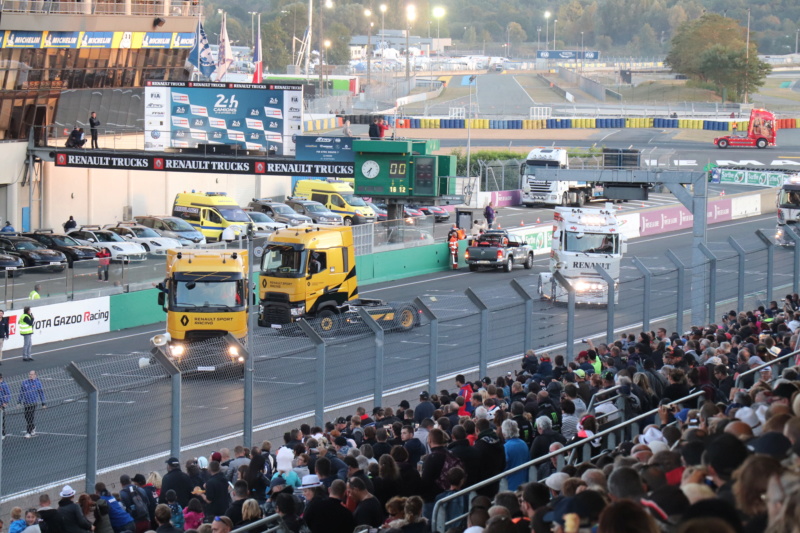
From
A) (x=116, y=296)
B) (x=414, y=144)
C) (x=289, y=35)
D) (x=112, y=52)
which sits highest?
(x=289, y=35)

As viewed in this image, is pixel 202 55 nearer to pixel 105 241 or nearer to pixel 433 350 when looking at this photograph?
pixel 105 241

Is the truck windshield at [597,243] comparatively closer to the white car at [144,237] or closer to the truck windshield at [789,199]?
the truck windshield at [789,199]

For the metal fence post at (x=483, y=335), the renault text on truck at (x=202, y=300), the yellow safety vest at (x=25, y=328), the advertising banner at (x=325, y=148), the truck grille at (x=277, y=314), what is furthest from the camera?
the advertising banner at (x=325, y=148)

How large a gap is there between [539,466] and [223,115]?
35.0 metres

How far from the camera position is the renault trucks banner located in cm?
Result: 4353

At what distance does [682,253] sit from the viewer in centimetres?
4275

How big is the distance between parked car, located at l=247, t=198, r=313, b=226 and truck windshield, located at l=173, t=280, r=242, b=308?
25.6 m

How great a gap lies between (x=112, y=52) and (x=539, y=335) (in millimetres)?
36745

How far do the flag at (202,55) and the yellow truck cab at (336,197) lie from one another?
702 cm

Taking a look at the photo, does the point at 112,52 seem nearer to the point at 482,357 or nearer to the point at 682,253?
the point at 682,253

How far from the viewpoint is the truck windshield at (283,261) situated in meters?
27.5

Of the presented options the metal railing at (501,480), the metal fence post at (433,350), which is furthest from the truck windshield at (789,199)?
the metal railing at (501,480)

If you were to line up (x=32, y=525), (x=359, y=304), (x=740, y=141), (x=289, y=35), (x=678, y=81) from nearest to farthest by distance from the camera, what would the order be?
1. (x=32, y=525)
2. (x=359, y=304)
3. (x=740, y=141)
4. (x=678, y=81)
5. (x=289, y=35)

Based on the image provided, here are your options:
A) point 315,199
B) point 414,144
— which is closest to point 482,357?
point 414,144
